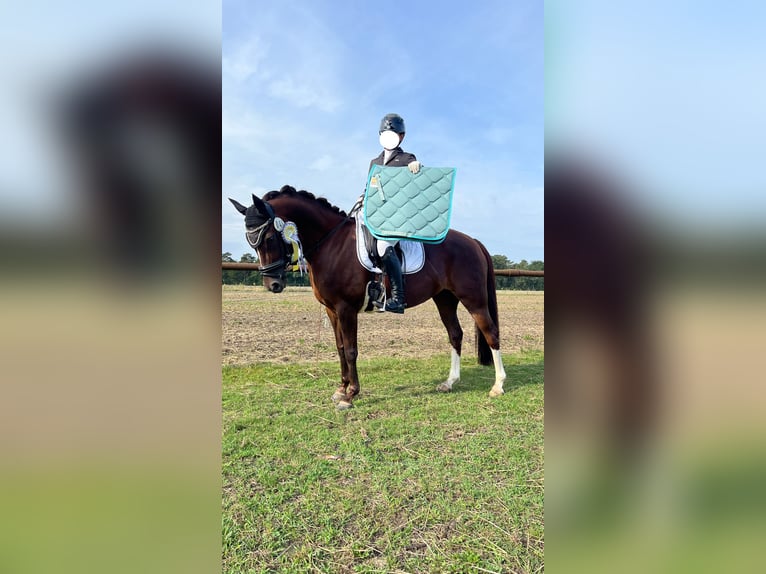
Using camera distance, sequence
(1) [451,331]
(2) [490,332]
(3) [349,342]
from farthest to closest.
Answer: (1) [451,331], (2) [490,332], (3) [349,342]

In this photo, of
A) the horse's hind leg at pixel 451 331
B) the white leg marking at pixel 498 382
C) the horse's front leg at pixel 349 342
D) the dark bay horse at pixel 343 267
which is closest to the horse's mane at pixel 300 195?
the dark bay horse at pixel 343 267

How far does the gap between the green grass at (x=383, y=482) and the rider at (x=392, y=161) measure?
43.7 inches

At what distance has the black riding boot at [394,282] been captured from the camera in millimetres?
3664

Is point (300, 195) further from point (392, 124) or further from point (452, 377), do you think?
point (452, 377)

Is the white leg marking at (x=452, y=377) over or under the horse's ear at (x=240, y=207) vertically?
under

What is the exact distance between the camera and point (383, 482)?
207cm

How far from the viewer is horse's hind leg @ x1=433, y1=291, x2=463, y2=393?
4123mm

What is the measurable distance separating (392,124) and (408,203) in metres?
0.88

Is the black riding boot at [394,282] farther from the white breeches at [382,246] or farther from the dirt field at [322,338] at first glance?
the dirt field at [322,338]

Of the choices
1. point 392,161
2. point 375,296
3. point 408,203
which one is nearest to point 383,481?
point 375,296

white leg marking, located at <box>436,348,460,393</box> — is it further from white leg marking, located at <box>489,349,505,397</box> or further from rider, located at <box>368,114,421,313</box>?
rider, located at <box>368,114,421,313</box>

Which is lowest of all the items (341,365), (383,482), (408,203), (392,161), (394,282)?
(383,482)
